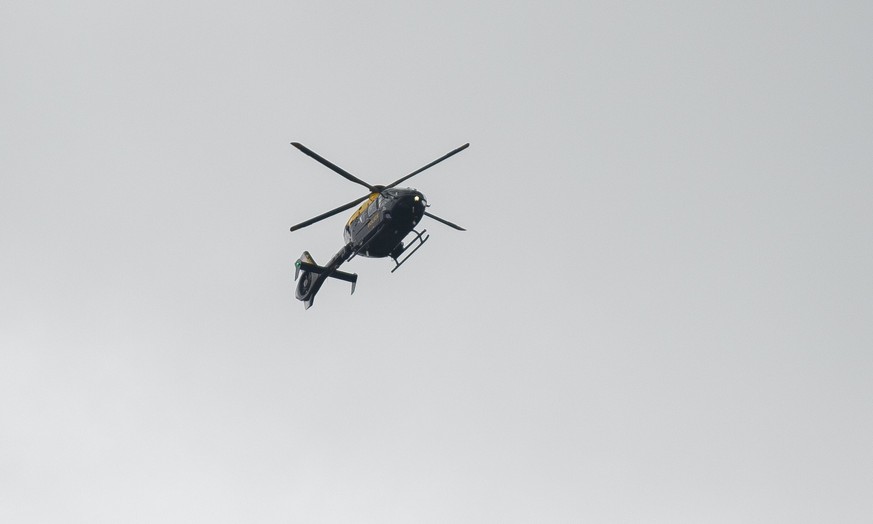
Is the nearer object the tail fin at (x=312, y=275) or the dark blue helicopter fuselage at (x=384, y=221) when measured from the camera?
the dark blue helicopter fuselage at (x=384, y=221)

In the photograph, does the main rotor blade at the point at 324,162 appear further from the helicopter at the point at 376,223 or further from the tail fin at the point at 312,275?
the tail fin at the point at 312,275

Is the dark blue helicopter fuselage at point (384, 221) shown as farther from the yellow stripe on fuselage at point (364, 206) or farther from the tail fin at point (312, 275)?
the tail fin at point (312, 275)

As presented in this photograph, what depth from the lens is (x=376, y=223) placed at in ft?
113

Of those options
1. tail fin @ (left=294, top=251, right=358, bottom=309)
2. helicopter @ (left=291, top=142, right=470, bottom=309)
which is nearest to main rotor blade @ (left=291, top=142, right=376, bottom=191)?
helicopter @ (left=291, top=142, right=470, bottom=309)

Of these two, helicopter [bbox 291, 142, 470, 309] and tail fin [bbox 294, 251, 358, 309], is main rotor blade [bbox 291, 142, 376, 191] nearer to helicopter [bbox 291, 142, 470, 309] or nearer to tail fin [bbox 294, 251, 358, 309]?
helicopter [bbox 291, 142, 470, 309]

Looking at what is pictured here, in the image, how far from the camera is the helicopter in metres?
33.4

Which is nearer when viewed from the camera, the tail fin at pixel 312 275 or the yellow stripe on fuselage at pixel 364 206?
the yellow stripe on fuselage at pixel 364 206

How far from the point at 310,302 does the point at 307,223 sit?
8250 millimetres

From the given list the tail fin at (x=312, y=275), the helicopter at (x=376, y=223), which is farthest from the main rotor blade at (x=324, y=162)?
the tail fin at (x=312, y=275)

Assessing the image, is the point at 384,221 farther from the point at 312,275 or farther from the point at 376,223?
the point at 312,275

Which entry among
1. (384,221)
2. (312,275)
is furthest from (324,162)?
(312,275)

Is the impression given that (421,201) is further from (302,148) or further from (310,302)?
(310,302)

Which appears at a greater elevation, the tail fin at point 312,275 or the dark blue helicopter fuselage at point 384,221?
the tail fin at point 312,275

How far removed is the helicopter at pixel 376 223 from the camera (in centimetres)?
3341
